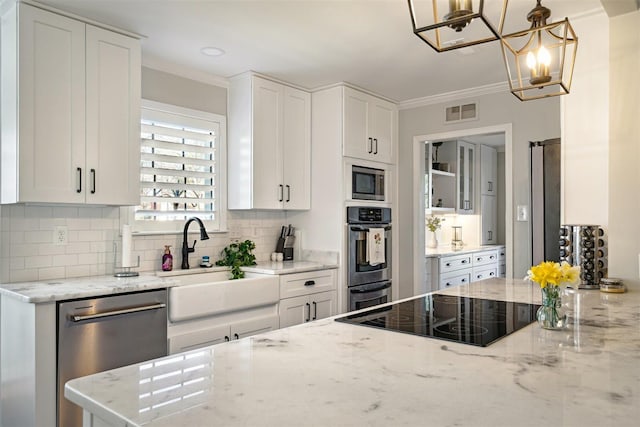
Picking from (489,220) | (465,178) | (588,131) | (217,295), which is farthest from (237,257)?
(489,220)

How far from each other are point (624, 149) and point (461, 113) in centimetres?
208

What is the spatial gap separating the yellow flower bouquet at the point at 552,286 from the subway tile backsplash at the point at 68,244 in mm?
2668

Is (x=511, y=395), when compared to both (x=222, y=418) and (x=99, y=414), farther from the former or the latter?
(x=99, y=414)

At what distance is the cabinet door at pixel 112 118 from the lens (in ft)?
9.17

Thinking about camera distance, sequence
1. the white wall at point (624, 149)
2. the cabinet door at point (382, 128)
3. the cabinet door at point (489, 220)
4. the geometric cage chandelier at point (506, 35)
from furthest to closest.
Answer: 1. the cabinet door at point (489, 220)
2. the cabinet door at point (382, 128)
3. the white wall at point (624, 149)
4. the geometric cage chandelier at point (506, 35)

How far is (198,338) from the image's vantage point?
9.80 ft

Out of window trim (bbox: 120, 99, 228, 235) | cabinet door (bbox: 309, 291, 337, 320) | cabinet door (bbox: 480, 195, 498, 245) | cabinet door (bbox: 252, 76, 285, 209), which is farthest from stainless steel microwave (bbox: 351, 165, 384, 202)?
cabinet door (bbox: 480, 195, 498, 245)

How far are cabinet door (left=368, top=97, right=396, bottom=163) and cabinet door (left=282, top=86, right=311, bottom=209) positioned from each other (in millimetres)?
612

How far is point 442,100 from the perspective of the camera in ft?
14.8

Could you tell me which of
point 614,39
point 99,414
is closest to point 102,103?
point 99,414

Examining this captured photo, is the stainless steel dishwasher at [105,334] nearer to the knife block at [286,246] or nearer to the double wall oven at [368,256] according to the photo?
the knife block at [286,246]

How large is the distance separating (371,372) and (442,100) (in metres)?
3.85

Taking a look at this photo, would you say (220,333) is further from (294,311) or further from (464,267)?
(464,267)

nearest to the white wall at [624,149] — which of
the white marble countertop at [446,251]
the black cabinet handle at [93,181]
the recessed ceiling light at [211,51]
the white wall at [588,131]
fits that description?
the white wall at [588,131]
